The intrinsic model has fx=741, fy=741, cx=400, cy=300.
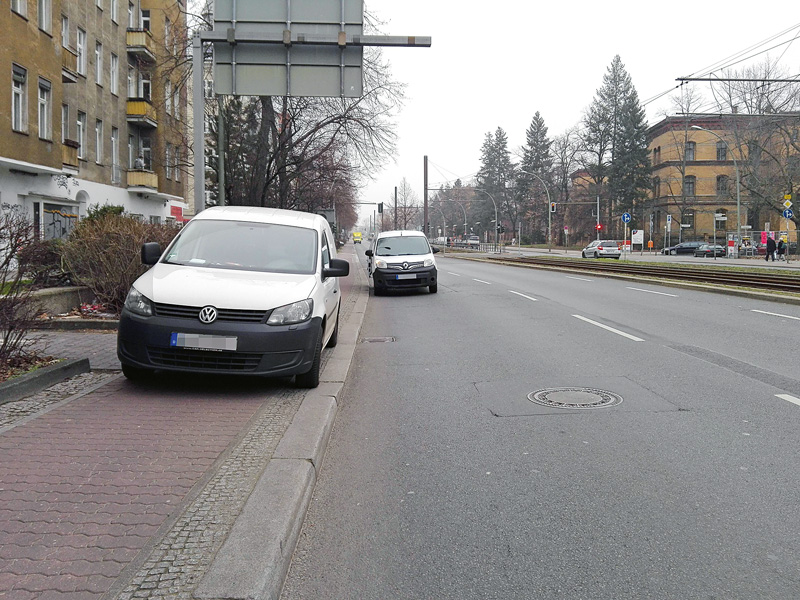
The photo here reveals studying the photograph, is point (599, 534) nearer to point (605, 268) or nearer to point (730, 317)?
point (730, 317)

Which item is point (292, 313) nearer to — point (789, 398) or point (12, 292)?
point (12, 292)

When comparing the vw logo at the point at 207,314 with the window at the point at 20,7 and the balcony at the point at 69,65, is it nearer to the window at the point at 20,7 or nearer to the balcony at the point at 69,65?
the window at the point at 20,7

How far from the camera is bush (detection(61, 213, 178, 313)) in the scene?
1164 centimetres

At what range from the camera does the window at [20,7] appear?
22.2 metres

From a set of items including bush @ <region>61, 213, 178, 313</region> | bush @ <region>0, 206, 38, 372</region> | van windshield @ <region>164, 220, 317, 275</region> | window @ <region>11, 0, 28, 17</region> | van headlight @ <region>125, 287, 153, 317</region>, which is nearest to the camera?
bush @ <region>0, 206, 38, 372</region>

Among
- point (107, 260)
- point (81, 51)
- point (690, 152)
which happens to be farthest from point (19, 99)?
point (690, 152)

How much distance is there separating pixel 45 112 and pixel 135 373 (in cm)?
2165

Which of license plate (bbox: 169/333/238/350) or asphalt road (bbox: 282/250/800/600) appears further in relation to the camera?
license plate (bbox: 169/333/238/350)

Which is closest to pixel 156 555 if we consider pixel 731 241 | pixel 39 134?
pixel 39 134

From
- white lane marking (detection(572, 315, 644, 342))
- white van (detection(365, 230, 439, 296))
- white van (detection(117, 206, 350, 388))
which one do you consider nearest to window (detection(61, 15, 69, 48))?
white van (detection(365, 230, 439, 296))

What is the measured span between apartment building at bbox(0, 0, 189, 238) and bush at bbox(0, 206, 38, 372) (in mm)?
8551

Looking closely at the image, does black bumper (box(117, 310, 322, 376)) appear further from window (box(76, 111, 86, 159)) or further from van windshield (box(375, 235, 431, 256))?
window (box(76, 111, 86, 159))

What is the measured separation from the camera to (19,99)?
23297 mm

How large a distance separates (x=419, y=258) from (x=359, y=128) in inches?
348
